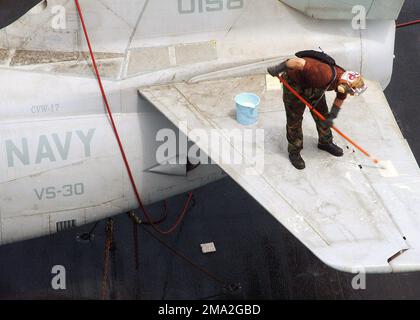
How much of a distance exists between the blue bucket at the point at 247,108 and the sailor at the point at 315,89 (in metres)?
0.36

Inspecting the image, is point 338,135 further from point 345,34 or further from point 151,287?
point 151,287

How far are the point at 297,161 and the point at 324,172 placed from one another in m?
0.31

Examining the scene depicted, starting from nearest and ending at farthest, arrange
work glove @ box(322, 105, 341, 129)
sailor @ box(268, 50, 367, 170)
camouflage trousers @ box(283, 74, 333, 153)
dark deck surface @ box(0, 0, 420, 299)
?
sailor @ box(268, 50, 367, 170), work glove @ box(322, 105, 341, 129), camouflage trousers @ box(283, 74, 333, 153), dark deck surface @ box(0, 0, 420, 299)

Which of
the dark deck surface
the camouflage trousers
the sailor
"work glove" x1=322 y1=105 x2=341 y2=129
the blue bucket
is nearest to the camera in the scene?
the sailor

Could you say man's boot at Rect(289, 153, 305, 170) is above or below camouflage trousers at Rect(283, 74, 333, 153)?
below

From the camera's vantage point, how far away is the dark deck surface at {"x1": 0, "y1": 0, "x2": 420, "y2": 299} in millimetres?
8719

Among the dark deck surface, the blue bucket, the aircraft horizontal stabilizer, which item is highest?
the blue bucket

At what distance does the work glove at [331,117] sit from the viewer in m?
6.52

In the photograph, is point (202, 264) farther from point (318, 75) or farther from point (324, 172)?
point (318, 75)

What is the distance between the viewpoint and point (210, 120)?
6.96m

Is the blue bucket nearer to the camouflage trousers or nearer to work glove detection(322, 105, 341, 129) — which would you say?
the camouflage trousers

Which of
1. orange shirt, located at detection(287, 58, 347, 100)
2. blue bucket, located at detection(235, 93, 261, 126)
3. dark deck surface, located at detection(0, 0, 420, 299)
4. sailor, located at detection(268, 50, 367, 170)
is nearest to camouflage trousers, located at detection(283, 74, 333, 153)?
sailor, located at detection(268, 50, 367, 170)

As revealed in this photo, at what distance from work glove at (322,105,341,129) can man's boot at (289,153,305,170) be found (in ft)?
1.49

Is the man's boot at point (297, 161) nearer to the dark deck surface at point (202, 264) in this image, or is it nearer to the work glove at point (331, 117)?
the work glove at point (331, 117)
